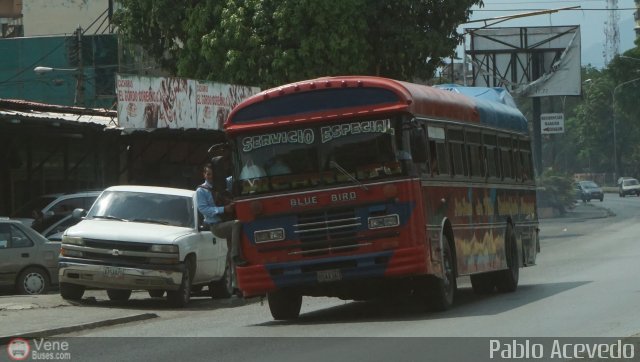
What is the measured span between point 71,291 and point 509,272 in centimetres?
676

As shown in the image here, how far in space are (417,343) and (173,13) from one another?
78.7 ft

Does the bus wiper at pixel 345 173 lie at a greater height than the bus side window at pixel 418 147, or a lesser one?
lesser

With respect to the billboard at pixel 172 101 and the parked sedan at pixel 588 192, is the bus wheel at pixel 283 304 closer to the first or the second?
the billboard at pixel 172 101

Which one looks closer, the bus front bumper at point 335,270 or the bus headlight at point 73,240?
the bus front bumper at point 335,270

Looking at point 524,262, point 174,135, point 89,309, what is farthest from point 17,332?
point 174,135

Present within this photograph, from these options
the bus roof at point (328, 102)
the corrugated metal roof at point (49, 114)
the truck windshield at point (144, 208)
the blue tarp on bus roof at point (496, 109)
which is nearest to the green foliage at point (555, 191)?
the corrugated metal roof at point (49, 114)

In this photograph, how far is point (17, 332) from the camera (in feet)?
45.0

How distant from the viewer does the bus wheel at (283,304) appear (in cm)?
1566

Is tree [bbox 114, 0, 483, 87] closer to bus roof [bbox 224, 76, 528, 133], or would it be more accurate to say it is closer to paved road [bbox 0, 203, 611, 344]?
paved road [bbox 0, 203, 611, 344]

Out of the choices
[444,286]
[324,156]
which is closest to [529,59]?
[444,286]

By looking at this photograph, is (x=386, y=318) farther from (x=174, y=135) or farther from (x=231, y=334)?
(x=174, y=135)

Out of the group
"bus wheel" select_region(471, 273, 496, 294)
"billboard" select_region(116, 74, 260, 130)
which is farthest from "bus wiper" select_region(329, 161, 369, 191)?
"billboard" select_region(116, 74, 260, 130)

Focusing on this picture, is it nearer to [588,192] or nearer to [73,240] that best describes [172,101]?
[73,240]

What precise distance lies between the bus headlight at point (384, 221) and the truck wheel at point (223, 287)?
21.3 ft
